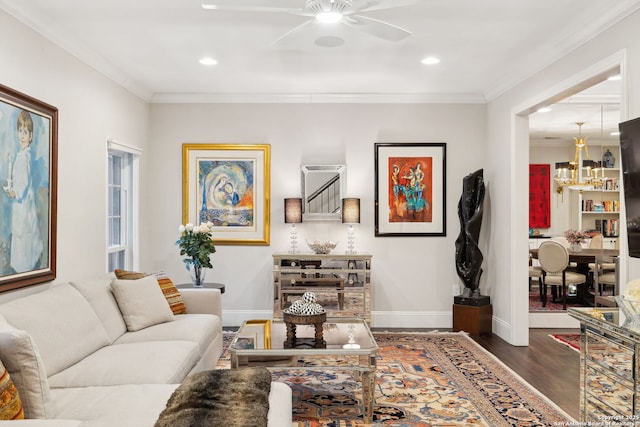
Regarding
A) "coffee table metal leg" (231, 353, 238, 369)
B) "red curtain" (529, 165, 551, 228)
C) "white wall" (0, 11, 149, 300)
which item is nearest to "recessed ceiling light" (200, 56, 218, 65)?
"white wall" (0, 11, 149, 300)

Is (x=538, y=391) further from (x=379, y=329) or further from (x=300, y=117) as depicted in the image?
(x=300, y=117)

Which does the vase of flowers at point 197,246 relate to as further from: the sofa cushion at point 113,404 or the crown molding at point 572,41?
the crown molding at point 572,41

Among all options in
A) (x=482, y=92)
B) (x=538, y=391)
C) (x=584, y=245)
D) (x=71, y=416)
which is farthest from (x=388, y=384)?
(x=584, y=245)

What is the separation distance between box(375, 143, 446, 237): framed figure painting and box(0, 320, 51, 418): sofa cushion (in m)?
4.13

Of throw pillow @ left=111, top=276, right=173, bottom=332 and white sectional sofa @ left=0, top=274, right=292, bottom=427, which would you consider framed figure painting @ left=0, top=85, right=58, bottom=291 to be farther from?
throw pillow @ left=111, top=276, right=173, bottom=332

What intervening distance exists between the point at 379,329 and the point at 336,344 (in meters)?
2.47

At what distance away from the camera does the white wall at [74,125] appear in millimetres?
3266

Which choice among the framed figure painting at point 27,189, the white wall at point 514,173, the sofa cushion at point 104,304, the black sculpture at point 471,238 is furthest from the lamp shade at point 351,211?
the framed figure painting at point 27,189

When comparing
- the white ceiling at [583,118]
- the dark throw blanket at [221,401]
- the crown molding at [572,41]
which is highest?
the white ceiling at [583,118]

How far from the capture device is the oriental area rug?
3111 millimetres

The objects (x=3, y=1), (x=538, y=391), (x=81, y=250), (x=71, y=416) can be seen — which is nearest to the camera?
(x=71, y=416)

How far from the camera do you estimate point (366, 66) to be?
181 inches

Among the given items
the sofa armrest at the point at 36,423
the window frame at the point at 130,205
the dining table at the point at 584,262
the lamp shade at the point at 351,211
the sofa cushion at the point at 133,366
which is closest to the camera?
the sofa armrest at the point at 36,423

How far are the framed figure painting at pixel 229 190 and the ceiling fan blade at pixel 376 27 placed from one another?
109 inches
